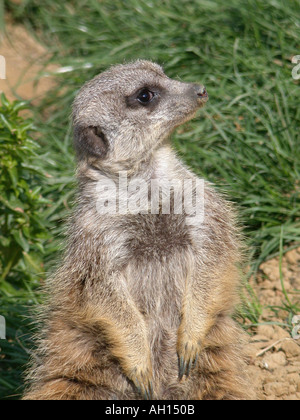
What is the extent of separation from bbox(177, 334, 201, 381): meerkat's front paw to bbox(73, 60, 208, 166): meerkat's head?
3.12 ft

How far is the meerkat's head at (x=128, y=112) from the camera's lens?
3.41 metres

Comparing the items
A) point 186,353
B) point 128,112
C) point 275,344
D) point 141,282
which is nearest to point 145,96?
point 128,112

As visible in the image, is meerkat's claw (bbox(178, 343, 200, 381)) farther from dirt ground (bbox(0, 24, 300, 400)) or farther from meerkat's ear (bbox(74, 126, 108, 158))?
meerkat's ear (bbox(74, 126, 108, 158))

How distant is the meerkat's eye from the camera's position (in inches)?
136

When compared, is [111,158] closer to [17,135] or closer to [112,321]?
[112,321]

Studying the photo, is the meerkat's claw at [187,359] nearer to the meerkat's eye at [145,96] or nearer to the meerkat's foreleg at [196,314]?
the meerkat's foreleg at [196,314]

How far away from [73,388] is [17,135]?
1.75 metres

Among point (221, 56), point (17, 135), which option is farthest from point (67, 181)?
point (221, 56)

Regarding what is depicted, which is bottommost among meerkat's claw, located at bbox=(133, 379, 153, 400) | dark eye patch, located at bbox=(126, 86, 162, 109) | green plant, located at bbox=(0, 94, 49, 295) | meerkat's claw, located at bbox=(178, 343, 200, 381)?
meerkat's claw, located at bbox=(133, 379, 153, 400)

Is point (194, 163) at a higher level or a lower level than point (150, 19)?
lower

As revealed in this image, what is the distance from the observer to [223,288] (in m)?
3.33

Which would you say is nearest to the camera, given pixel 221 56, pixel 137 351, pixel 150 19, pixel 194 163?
pixel 137 351

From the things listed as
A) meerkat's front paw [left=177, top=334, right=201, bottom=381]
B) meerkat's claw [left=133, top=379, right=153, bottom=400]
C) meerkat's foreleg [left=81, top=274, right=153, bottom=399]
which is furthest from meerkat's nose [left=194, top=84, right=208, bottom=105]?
meerkat's claw [left=133, top=379, right=153, bottom=400]

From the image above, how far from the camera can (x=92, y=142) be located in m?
3.44
